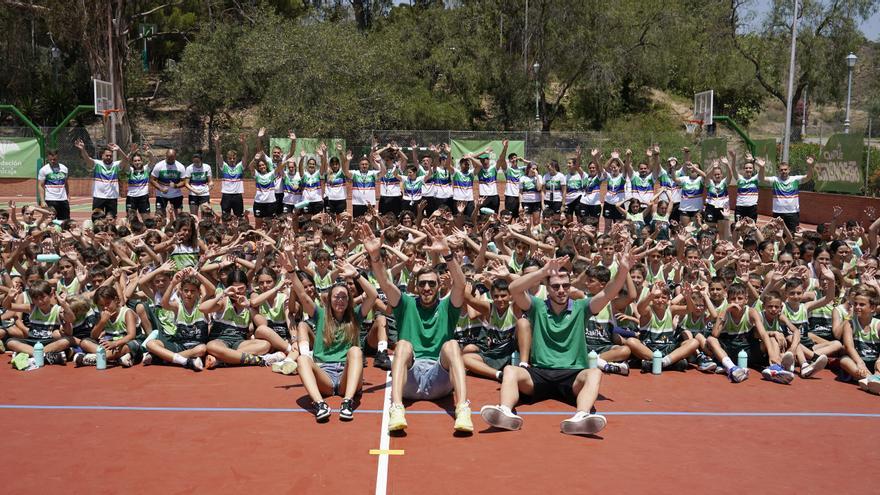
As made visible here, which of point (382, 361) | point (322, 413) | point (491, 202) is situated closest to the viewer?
point (322, 413)

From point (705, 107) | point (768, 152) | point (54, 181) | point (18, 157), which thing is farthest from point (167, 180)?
point (768, 152)

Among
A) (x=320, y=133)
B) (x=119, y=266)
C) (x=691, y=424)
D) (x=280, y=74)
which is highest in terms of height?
(x=280, y=74)

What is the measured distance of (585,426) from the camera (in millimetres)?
5996

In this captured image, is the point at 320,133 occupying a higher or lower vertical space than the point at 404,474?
higher

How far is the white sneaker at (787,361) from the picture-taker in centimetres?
777

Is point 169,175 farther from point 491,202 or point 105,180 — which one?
point 491,202

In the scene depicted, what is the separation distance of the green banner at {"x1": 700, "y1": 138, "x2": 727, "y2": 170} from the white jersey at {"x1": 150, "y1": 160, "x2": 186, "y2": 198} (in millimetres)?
17160

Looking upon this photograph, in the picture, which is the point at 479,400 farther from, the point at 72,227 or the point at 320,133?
the point at 320,133

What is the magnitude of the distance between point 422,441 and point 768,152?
22803 millimetres

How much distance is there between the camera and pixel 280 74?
3206 cm

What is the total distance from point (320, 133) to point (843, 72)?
32.5 metres

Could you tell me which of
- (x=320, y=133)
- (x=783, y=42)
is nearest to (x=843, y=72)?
(x=783, y=42)

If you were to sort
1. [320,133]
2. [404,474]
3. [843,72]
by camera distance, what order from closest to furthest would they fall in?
[404,474]
[320,133]
[843,72]

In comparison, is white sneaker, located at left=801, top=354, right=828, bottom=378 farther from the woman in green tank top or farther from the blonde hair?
the blonde hair
